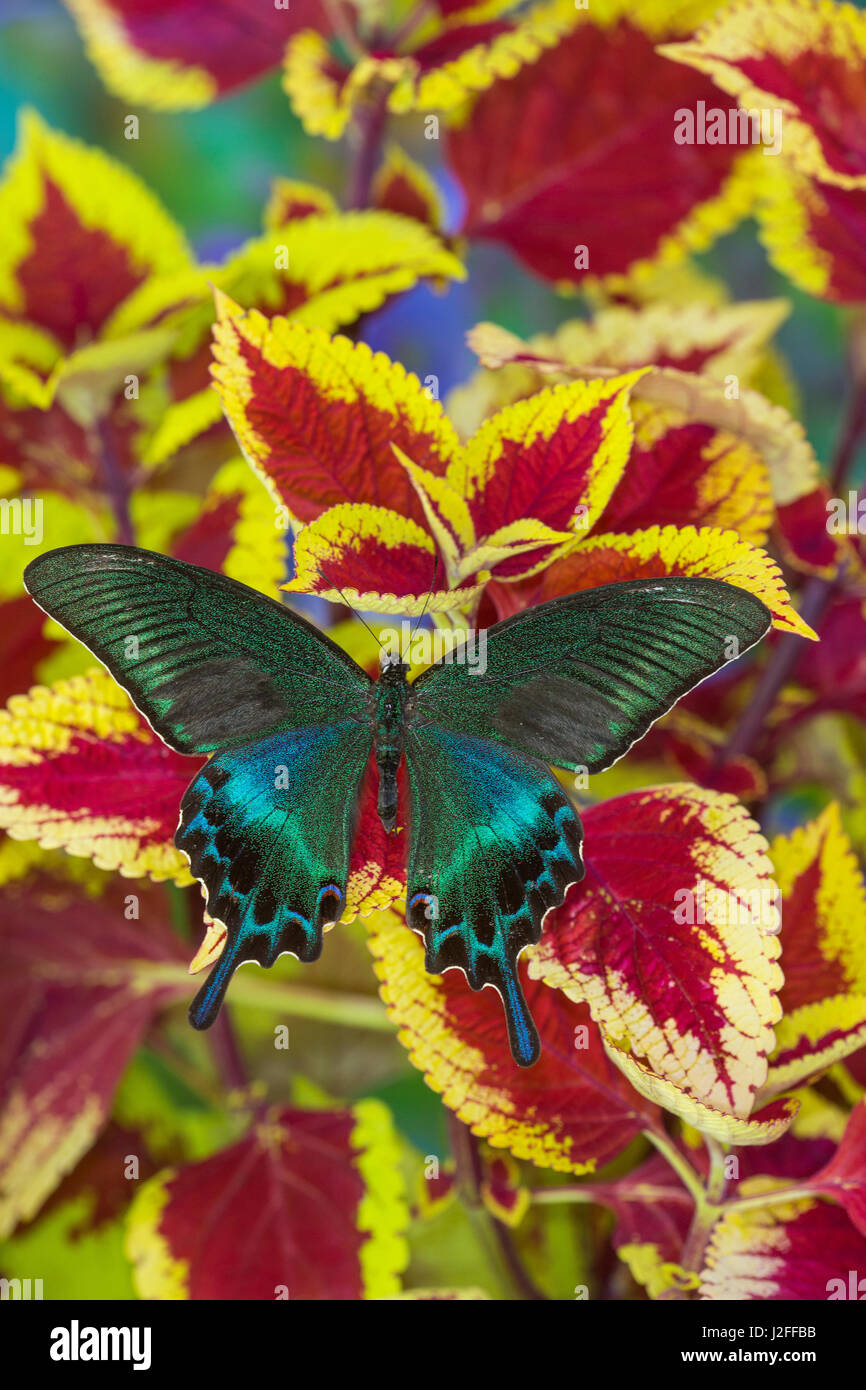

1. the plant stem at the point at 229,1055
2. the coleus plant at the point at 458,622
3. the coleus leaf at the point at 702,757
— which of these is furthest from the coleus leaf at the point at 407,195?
the plant stem at the point at 229,1055

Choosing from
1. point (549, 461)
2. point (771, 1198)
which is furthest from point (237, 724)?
point (771, 1198)

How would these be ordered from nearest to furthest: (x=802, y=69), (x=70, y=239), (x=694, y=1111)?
1. (x=694, y=1111)
2. (x=802, y=69)
3. (x=70, y=239)

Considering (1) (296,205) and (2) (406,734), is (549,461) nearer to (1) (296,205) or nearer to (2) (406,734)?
(2) (406,734)

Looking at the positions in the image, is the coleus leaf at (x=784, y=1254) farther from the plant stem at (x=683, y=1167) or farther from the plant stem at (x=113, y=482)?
the plant stem at (x=113, y=482)

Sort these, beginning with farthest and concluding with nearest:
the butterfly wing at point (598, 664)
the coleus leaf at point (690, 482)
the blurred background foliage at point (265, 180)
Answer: the blurred background foliage at point (265, 180)
the coleus leaf at point (690, 482)
the butterfly wing at point (598, 664)

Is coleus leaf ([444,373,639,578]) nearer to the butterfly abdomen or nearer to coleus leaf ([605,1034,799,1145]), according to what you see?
the butterfly abdomen

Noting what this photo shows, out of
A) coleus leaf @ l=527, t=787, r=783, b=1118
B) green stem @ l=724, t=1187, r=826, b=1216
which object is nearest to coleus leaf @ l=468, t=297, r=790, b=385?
coleus leaf @ l=527, t=787, r=783, b=1118
